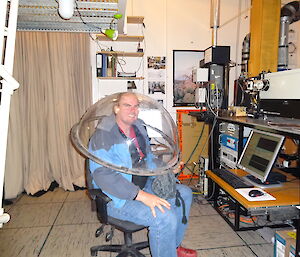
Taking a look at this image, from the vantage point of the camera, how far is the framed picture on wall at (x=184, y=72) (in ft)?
12.3

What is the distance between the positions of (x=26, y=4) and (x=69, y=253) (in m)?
1.91

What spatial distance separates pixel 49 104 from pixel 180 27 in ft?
7.59

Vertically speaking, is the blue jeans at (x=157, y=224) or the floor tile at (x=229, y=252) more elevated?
the blue jeans at (x=157, y=224)

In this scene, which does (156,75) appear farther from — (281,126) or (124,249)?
(124,249)

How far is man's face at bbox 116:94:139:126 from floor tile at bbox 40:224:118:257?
3.86 feet

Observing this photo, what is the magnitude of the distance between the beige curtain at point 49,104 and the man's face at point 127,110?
184 centimetres

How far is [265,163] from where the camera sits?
6.12 ft

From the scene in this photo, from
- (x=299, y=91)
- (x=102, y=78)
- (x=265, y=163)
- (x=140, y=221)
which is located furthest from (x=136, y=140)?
(x=102, y=78)

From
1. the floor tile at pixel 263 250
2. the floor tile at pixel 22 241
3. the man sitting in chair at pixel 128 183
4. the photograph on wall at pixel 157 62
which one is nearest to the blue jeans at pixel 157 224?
the man sitting in chair at pixel 128 183

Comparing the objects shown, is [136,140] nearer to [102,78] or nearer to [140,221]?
[140,221]

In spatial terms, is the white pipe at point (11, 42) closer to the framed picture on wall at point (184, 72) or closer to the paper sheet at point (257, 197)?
the paper sheet at point (257, 197)

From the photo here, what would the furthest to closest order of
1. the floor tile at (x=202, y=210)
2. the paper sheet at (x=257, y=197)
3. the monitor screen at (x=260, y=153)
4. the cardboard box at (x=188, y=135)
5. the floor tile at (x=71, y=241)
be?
the cardboard box at (x=188, y=135), the floor tile at (x=202, y=210), the floor tile at (x=71, y=241), the monitor screen at (x=260, y=153), the paper sheet at (x=257, y=197)

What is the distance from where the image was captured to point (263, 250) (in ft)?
6.42

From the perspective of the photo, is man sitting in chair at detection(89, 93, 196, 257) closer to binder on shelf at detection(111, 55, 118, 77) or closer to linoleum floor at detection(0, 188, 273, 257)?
linoleum floor at detection(0, 188, 273, 257)
